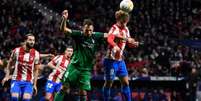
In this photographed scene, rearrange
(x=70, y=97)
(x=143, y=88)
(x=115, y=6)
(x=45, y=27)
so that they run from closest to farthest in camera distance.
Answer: (x=70, y=97), (x=143, y=88), (x=45, y=27), (x=115, y=6)

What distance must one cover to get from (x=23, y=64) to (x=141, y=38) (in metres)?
13.7

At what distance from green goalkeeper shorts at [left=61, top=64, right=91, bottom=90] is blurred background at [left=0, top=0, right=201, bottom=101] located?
762 centimetres

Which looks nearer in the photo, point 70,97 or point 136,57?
point 70,97

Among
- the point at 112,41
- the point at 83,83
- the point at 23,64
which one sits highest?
the point at 112,41

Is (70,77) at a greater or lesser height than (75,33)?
lesser

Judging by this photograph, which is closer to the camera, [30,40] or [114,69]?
[114,69]

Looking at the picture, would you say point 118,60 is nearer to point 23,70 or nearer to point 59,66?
point 23,70

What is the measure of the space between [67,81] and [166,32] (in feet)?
56.2

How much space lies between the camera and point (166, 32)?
30125 millimetres

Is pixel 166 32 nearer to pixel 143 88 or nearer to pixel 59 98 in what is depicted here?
pixel 143 88

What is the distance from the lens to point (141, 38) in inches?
1152

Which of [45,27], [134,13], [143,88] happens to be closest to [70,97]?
[143,88]

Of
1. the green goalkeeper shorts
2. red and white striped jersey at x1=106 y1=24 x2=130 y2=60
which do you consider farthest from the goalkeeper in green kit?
red and white striped jersey at x1=106 y1=24 x2=130 y2=60

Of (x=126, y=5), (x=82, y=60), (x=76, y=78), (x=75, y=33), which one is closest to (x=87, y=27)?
(x=75, y=33)
